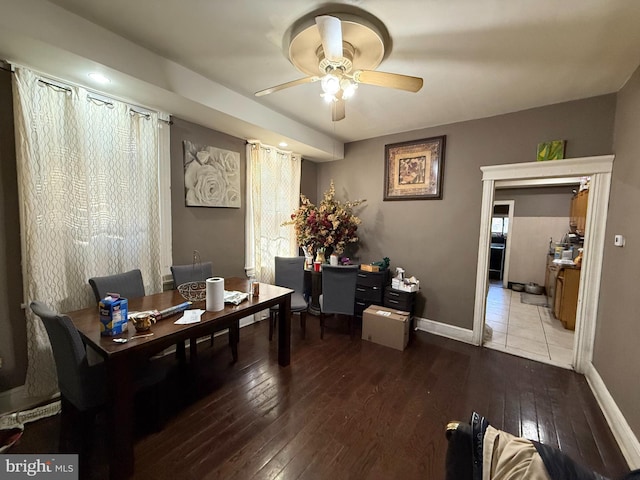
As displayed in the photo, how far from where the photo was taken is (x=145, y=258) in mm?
2447

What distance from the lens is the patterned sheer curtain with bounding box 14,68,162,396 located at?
5.93 ft

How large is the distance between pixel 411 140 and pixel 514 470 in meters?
3.41

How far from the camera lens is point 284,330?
8.05 ft

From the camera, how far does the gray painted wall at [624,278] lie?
5.64ft

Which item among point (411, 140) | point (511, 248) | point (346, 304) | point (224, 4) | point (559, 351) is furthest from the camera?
point (511, 248)

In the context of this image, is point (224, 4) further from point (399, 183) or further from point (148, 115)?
point (399, 183)

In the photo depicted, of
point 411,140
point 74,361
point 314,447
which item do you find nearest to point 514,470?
point 314,447

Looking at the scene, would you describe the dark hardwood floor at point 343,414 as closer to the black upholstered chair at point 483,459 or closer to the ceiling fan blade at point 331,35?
the black upholstered chair at point 483,459

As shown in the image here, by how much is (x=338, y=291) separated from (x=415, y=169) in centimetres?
186

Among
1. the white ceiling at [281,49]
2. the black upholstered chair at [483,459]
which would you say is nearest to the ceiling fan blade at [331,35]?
the white ceiling at [281,49]

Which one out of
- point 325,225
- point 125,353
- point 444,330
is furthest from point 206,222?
point 444,330

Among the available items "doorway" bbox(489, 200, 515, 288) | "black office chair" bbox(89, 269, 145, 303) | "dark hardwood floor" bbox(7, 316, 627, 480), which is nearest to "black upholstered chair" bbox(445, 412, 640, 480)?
"dark hardwood floor" bbox(7, 316, 627, 480)

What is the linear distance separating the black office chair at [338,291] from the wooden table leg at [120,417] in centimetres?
200

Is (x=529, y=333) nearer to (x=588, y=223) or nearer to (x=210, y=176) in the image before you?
(x=588, y=223)
